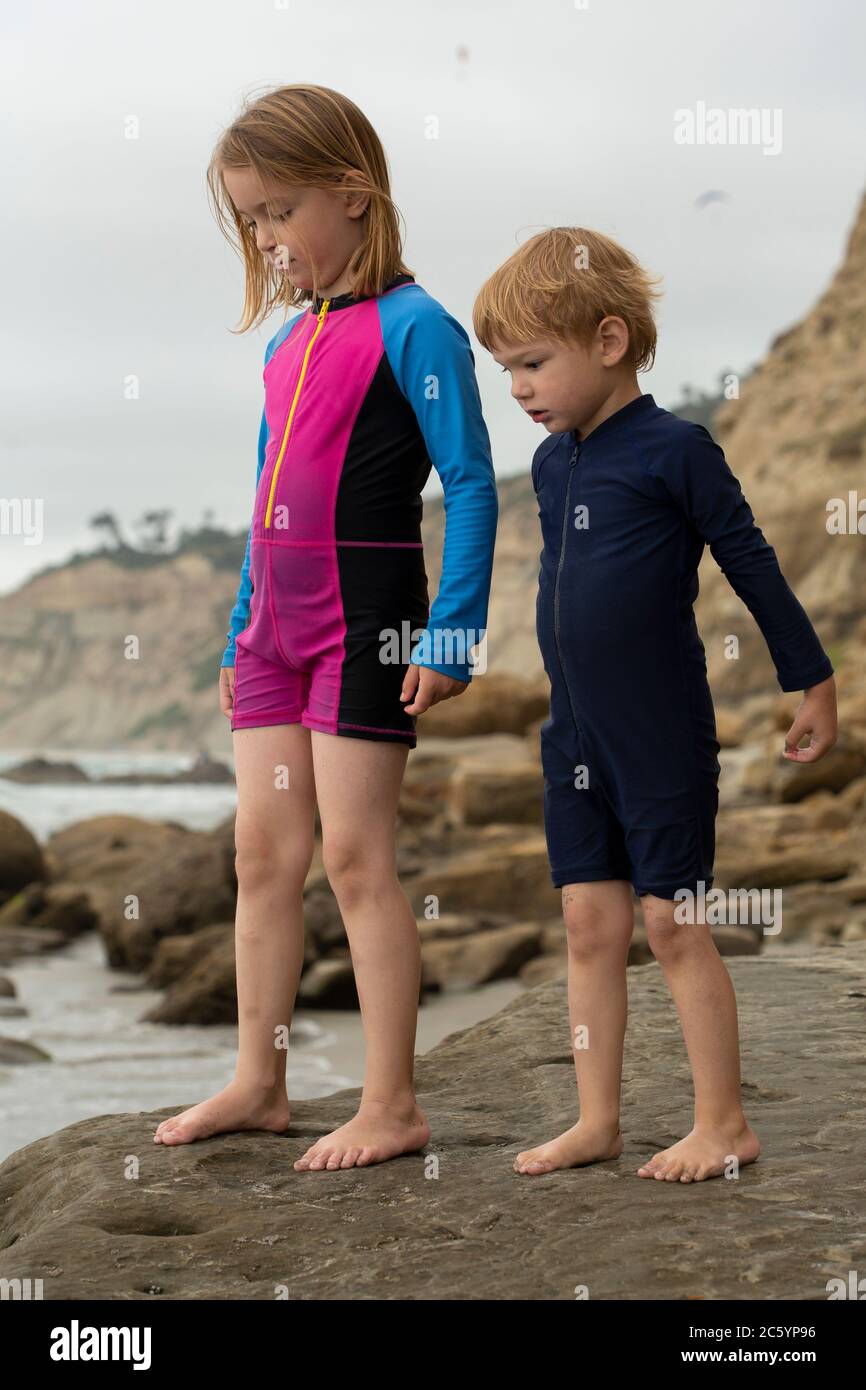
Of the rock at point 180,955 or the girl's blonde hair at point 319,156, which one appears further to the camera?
the rock at point 180,955

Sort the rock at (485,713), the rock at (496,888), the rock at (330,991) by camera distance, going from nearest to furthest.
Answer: the rock at (330,991), the rock at (496,888), the rock at (485,713)

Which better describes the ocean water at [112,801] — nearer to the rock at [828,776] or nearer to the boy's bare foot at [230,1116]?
the rock at [828,776]

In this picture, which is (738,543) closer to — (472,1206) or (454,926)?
(472,1206)

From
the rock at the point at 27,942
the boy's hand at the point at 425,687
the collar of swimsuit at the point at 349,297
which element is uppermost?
the collar of swimsuit at the point at 349,297

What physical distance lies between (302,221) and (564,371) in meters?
0.61

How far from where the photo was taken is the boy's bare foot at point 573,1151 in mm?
2717

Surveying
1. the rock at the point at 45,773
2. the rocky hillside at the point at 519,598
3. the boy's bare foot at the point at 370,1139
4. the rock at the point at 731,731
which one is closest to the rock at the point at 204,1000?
the boy's bare foot at the point at 370,1139

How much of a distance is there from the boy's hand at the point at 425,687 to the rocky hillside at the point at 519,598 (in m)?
13.8

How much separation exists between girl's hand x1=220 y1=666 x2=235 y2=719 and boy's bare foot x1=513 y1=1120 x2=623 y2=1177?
3.49 feet

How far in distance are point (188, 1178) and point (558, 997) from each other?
162 centimetres

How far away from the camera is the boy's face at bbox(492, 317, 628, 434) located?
2713mm

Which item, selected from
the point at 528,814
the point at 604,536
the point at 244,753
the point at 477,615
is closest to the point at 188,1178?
the point at 244,753

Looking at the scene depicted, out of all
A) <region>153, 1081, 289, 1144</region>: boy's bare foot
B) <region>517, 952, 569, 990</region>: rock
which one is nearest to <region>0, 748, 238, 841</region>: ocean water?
<region>517, 952, 569, 990</region>: rock

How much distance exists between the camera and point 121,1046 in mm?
7266
